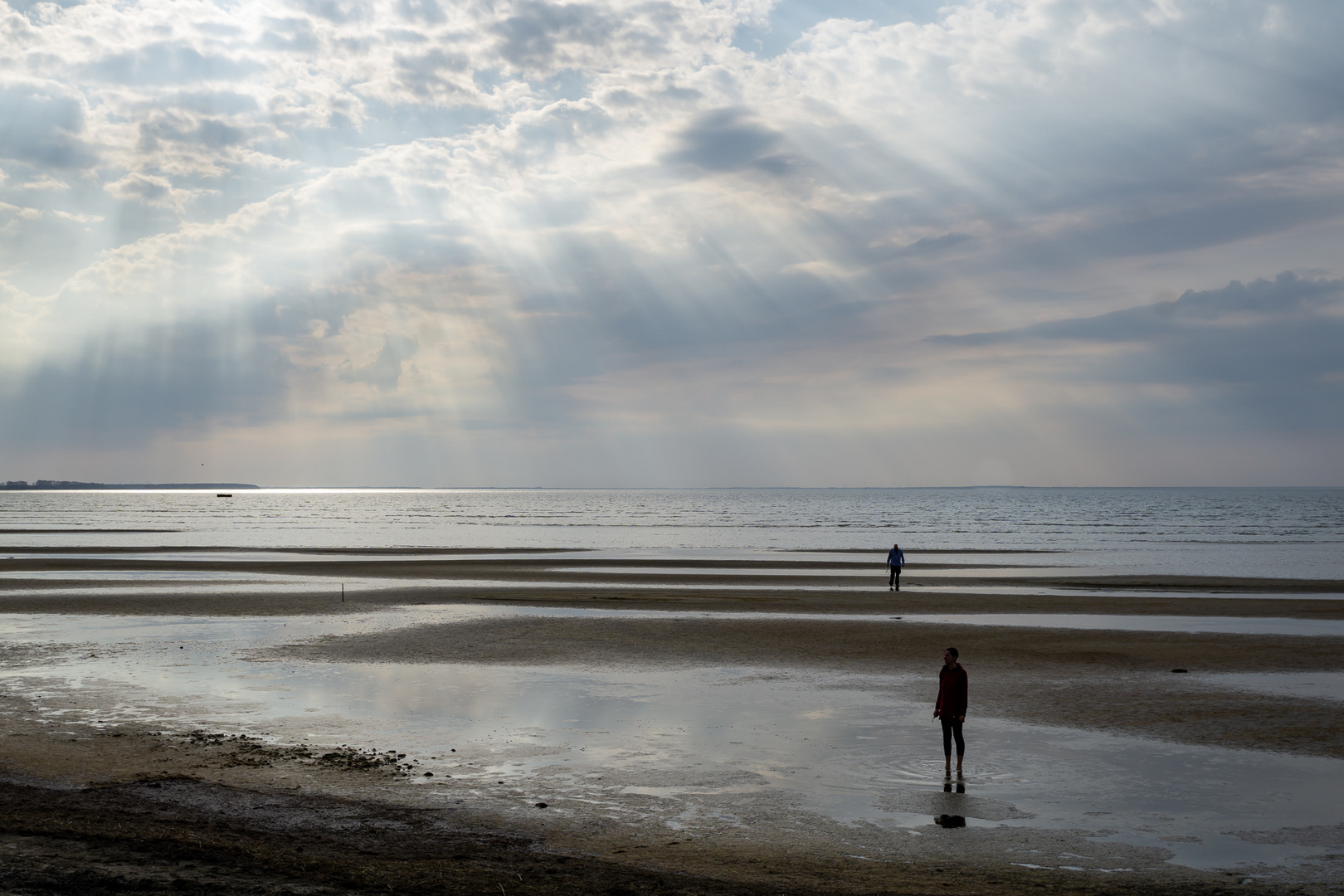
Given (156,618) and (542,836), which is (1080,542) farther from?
(542,836)

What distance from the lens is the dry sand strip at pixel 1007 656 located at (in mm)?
17062

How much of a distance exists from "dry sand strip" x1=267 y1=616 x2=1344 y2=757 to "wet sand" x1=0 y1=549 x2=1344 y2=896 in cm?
9

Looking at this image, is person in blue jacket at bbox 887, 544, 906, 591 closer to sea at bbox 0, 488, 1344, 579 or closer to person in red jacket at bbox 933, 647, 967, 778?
sea at bbox 0, 488, 1344, 579

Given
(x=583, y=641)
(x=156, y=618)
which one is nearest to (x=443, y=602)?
(x=156, y=618)

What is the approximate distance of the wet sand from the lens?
9117mm

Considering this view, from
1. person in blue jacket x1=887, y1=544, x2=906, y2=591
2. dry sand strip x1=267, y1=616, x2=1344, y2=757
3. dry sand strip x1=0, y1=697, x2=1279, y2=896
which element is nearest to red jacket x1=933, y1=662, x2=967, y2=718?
dry sand strip x1=0, y1=697, x2=1279, y2=896

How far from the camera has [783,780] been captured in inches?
518

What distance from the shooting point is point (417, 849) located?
32.6 feet

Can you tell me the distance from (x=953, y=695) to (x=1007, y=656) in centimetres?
1208

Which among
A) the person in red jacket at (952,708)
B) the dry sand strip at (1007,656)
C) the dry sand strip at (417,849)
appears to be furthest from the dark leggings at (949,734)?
the dry sand strip at (1007,656)

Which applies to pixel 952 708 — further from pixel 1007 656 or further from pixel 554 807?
pixel 1007 656

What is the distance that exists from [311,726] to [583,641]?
11082 mm

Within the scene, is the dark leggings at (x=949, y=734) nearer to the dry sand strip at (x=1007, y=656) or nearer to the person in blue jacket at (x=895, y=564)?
the dry sand strip at (x=1007, y=656)

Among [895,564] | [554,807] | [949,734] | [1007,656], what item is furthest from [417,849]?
[895,564]
